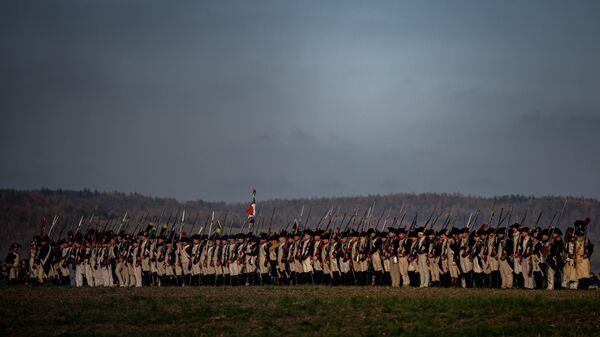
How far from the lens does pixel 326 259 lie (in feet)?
119

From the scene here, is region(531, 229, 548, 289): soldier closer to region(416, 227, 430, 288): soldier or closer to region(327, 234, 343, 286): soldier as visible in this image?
region(416, 227, 430, 288): soldier

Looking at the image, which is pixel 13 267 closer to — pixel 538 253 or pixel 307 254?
pixel 307 254

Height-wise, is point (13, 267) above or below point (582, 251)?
above

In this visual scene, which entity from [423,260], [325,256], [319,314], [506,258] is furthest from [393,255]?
[319,314]

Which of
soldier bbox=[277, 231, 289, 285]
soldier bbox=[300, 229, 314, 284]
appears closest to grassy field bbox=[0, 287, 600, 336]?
soldier bbox=[300, 229, 314, 284]

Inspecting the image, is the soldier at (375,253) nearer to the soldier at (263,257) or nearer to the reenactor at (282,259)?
the reenactor at (282,259)

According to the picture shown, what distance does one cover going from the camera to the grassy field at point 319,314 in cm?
2241

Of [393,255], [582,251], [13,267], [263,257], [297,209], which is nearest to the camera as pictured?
[582,251]

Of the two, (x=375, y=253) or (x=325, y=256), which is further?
(x=325, y=256)

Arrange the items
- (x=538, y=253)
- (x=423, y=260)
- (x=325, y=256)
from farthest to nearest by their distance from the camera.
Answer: (x=325, y=256), (x=423, y=260), (x=538, y=253)

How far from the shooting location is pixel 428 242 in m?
33.2

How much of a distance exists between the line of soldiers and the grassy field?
1.93 meters

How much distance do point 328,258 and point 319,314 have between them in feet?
37.0

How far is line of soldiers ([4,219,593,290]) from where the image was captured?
31094mm
